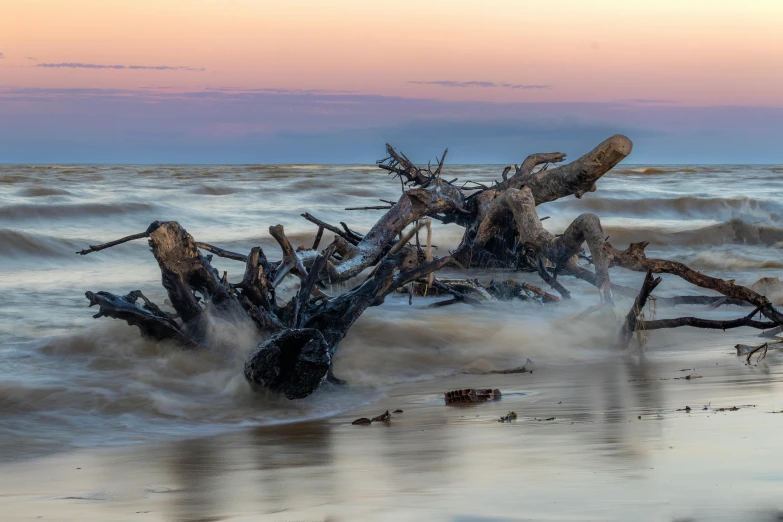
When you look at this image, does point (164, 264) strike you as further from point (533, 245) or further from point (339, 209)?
point (339, 209)

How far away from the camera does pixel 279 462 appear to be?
4055 millimetres

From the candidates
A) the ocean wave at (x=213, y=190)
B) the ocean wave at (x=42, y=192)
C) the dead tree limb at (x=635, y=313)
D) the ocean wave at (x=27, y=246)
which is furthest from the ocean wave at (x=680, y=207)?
the dead tree limb at (x=635, y=313)

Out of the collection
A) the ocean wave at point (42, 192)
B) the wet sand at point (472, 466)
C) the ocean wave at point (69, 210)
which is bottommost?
the ocean wave at point (69, 210)

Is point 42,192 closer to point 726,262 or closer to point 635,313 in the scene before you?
point 726,262

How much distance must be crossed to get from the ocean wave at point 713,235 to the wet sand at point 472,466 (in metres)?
13.1

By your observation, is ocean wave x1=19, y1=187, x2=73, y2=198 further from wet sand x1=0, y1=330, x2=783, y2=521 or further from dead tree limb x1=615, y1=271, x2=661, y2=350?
wet sand x1=0, y1=330, x2=783, y2=521

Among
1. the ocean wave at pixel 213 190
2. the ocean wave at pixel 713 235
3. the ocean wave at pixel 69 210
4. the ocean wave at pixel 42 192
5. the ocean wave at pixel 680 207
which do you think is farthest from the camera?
the ocean wave at pixel 213 190

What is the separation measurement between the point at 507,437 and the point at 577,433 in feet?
0.97

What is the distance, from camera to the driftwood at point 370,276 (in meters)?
5.77

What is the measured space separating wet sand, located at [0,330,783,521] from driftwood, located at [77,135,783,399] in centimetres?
54

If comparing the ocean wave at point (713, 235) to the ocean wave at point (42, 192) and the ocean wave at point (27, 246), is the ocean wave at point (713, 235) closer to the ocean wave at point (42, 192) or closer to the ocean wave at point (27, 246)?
the ocean wave at point (27, 246)

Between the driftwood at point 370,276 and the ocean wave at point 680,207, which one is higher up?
the driftwood at point 370,276

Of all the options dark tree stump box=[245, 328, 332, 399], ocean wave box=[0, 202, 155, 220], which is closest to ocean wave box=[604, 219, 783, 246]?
ocean wave box=[0, 202, 155, 220]

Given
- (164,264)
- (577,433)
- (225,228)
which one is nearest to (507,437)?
(577,433)
